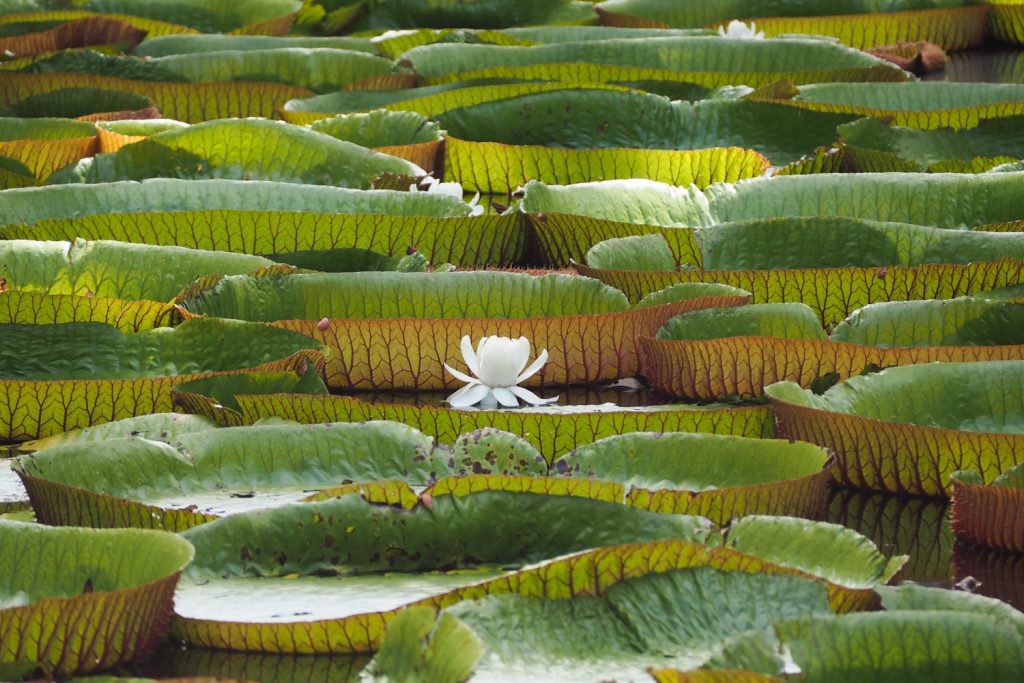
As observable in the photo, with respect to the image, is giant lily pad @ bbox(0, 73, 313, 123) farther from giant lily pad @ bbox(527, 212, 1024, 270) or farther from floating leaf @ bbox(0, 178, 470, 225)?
giant lily pad @ bbox(527, 212, 1024, 270)

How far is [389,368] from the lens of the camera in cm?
288

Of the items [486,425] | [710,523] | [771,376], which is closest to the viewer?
[710,523]

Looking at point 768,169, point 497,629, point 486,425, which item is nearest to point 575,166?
point 768,169

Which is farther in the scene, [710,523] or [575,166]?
[575,166]

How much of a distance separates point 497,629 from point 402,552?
0.29 meters

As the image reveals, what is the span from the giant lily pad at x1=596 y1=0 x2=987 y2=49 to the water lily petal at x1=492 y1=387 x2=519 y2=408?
15.4ft

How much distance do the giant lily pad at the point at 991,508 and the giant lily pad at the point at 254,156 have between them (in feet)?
7.42

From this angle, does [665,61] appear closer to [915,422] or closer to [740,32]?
[740,32]

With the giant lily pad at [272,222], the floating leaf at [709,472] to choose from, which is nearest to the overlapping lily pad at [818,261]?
the giant lily pad at [272,222]

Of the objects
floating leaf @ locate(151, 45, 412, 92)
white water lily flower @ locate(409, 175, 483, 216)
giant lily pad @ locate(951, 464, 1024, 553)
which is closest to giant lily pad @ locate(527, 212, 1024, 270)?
white water lily flower @ locate(409, 175, 483, 216)

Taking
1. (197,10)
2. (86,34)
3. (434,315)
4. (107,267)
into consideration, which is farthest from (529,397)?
(197,10)

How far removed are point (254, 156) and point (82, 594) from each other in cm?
271

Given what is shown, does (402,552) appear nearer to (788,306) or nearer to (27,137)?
(788,306)

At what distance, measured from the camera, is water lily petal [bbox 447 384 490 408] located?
2.64 meters
